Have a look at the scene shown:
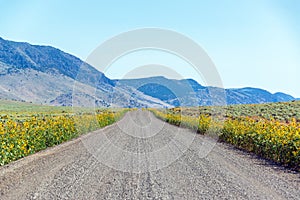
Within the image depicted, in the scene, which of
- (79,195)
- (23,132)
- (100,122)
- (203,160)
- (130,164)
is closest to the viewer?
(79,195)

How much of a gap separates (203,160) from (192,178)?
3553mm

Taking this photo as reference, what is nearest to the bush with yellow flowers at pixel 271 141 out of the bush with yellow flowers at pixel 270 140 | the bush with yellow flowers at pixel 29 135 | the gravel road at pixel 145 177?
the bush with yellow flowers at pixel 270 140

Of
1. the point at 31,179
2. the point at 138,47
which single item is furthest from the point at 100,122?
the point at 31,179

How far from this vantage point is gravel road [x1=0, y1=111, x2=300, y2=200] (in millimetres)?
8039

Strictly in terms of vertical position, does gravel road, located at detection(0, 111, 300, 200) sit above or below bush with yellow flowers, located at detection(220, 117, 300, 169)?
below

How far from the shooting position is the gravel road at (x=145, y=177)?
26.4 feet

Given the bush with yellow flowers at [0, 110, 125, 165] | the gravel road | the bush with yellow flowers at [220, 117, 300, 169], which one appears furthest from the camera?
the bush with yellow flowers at [0, 110, 125, 165]

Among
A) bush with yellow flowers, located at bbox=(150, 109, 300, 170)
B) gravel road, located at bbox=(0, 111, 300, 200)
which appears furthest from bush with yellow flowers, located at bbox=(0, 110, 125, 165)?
bush with yellow flowers, located at bbox=(150, 109, 300, 170)

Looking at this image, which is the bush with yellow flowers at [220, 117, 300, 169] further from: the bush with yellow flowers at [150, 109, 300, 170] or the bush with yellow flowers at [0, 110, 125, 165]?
the bush with yellow flowers at [0, 110, 125, 165]

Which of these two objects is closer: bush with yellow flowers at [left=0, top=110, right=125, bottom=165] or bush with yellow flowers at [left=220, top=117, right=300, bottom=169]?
bush with yellow flowers at [left=220, top=117, right=300, bottom=169]

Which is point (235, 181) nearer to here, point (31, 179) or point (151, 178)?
point (151, 178)

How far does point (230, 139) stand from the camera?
21.5m

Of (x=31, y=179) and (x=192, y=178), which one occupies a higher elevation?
(x=192, y=178)

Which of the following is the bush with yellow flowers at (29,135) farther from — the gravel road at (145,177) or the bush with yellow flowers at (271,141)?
the bush with yellow flowers at (271,141)
